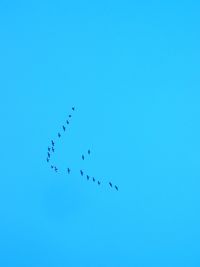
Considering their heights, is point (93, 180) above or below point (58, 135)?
below

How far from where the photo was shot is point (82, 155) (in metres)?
3.55

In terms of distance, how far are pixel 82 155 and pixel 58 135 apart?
224 millimetres

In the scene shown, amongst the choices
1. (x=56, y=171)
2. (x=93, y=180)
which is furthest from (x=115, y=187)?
(x=56, y=171)

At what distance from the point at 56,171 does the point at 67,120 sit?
1.22ft

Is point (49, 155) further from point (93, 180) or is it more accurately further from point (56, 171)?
point (93, 180)

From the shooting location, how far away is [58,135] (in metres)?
3.54

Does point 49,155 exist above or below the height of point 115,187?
above

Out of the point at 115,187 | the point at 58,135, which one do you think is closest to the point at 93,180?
the point at 115,187

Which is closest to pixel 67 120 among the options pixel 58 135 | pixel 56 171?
pixel 58 135

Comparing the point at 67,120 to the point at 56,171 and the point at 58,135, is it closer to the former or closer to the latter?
the point at 58,135

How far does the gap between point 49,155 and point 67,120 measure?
0.28 m

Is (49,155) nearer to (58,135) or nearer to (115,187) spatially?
(58,135)

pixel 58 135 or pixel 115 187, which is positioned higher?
pixel 58 135

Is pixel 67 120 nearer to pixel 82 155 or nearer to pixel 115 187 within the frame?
pixel 82 155
